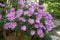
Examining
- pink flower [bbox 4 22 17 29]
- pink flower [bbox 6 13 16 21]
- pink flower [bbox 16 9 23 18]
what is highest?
pink flower [bbox 16 9 23 18]

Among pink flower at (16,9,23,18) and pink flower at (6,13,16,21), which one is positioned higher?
pink flower at (16,9,23,18)

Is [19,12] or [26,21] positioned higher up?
[19,12]

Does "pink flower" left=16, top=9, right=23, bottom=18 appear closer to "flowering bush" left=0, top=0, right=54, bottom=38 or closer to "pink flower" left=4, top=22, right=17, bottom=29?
"flowering bush" left=0, top=0, right=54, bottom=38

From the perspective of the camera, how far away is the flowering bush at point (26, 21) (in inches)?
95.3

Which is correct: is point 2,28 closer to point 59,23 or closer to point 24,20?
point 24,20

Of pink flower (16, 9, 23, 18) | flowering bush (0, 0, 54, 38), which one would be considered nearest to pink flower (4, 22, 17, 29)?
flowering bush (0, 0, 54, 38)

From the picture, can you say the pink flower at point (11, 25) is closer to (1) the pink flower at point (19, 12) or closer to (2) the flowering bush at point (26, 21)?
(2) the flowering bush at point (26, 21)

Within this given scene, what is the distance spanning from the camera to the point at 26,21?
2439 millimetres

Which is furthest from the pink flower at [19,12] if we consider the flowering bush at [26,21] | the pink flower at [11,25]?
the pink flower at [11,25]

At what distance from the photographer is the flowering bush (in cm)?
242

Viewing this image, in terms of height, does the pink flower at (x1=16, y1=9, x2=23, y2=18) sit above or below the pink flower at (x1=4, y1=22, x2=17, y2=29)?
above

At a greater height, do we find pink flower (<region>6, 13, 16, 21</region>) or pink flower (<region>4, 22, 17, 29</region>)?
pink flower (<region>6, 13, 16, 21</region>)

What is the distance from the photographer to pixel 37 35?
258 cm

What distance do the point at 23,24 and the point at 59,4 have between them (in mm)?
5328
